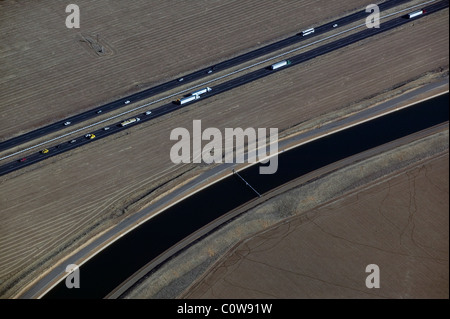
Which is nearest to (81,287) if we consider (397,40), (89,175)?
(89,175)

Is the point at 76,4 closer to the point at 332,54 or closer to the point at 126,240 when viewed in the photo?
the point at 332,54

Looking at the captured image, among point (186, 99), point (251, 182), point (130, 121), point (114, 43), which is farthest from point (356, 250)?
point (114, 43)

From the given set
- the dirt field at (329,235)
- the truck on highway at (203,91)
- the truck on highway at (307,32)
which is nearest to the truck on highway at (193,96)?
the truck on highway at (203,91)

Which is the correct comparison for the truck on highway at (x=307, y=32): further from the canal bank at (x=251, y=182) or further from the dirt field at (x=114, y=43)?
the canal bank at (x=251, y=182)

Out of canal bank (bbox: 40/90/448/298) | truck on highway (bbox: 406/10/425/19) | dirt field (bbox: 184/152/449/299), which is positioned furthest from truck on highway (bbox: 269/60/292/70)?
dirt field (bbox: 184/152/449/299)

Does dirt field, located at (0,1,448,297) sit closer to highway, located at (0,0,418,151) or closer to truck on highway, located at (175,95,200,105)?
truck on highway, located at (175,95,200,105)

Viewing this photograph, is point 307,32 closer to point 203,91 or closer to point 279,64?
point 279,64
